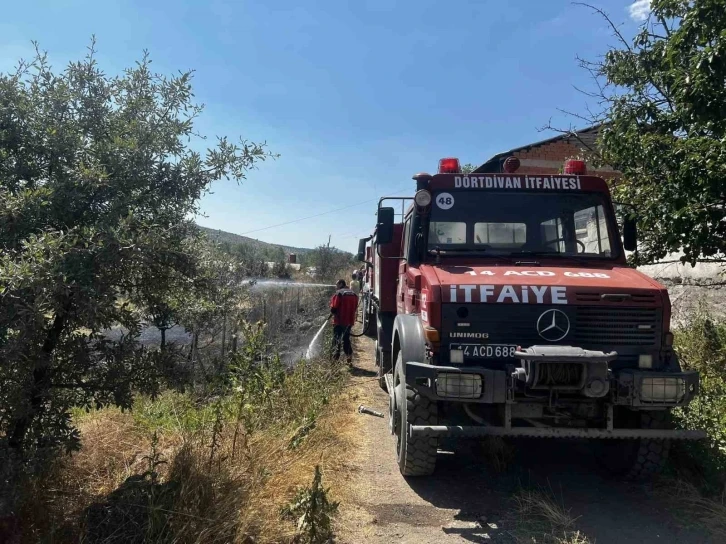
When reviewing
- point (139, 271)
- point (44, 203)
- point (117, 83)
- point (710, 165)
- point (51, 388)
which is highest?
point (117, 83)

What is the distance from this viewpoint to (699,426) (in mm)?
4613

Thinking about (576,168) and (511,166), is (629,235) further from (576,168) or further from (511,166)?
(511,166)

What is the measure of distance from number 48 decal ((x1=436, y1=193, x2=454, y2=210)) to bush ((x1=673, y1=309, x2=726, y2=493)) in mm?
2767

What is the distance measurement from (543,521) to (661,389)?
126 centimetres

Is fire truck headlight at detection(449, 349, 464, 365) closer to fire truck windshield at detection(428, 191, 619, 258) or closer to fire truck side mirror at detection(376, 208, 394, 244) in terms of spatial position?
fire truck windshield at detection(428, 191, 619, 258)

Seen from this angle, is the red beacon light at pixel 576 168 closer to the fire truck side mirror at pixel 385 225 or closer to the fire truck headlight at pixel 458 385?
the fire truck side mirror at pixel 385 225

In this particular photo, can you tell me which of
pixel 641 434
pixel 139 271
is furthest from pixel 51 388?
pixel 641 434

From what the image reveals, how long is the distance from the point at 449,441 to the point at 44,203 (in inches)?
172

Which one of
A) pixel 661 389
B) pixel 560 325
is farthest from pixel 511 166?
pixel 661 389

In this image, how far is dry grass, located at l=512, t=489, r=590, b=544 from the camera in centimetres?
349

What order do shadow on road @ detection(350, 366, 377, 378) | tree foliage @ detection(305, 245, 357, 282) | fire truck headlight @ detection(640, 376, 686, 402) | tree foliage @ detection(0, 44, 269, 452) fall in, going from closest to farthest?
tree foliage @ detection(0, 44, 269, 452) < fire truck headlight @ detection(640, 376, 686, 402) < shadow on road @ detection(350, 366, 377, 378) < tree foliage @ detection(305, 245, 357, 282)

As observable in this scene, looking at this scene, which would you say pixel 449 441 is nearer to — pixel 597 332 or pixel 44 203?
pixel 597 332

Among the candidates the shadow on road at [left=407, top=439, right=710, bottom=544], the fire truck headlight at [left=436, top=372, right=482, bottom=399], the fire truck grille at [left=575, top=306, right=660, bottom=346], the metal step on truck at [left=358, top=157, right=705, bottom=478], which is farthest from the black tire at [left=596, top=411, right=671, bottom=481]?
the fire truck headlight at [left=436, top=372, right=482, bottom=399]

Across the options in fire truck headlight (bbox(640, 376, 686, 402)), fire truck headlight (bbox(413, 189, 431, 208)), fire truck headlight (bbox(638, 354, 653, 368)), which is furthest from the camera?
fire truck headlight (bbox(413, 189, 431, 208))
